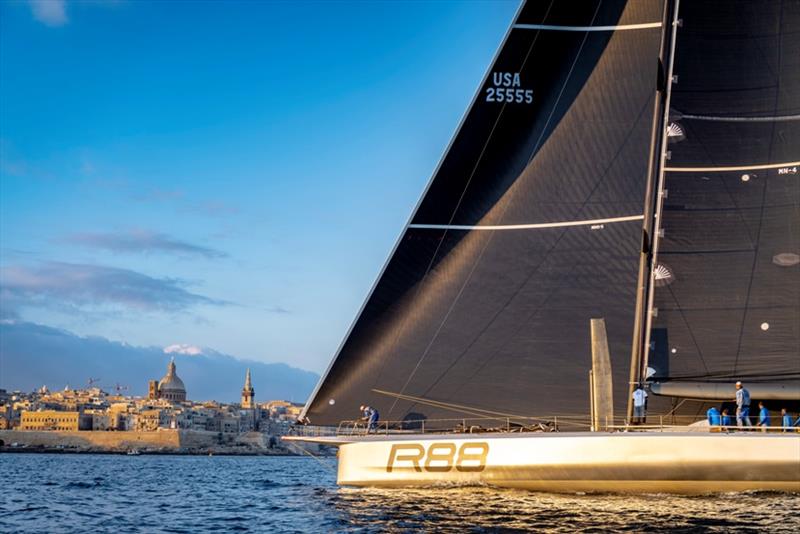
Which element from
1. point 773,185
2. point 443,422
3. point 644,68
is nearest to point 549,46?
→ point 644,68

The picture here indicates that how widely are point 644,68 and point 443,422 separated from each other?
23.3ft

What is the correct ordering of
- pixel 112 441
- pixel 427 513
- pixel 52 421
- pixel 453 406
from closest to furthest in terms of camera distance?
pixel 427 513
pixel 453 406
pixel 112 441
pixel 52 421

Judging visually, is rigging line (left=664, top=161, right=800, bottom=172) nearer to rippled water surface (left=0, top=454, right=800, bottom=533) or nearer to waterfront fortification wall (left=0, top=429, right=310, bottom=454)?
rippled water surface (left=0, top=454, right=800, bottom=533)

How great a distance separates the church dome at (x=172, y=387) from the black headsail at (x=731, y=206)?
15946cm

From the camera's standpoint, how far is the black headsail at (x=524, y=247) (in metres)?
16.3

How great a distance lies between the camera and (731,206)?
16.3 meters

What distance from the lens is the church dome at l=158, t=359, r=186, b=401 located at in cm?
16912

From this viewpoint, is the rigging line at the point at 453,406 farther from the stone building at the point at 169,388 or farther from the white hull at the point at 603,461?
the stone building at the point at 169,388

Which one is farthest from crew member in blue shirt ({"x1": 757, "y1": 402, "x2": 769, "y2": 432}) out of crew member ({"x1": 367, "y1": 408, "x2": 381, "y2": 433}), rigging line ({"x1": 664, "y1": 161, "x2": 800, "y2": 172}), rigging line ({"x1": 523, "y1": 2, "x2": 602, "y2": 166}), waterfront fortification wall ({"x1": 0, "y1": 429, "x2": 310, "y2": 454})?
waterfront fortification wall ({"x1": 0, "y1": 429, "x2": 310, "y2": 454})

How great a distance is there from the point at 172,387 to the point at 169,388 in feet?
2.41

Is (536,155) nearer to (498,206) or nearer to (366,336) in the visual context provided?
(498,206)

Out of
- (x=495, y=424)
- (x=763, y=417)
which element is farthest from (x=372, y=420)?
(x=763, y=417)

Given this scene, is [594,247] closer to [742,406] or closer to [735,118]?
[735,118]

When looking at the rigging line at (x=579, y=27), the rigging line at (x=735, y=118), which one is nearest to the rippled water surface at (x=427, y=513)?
the rigging line at (x=735, y=118)
